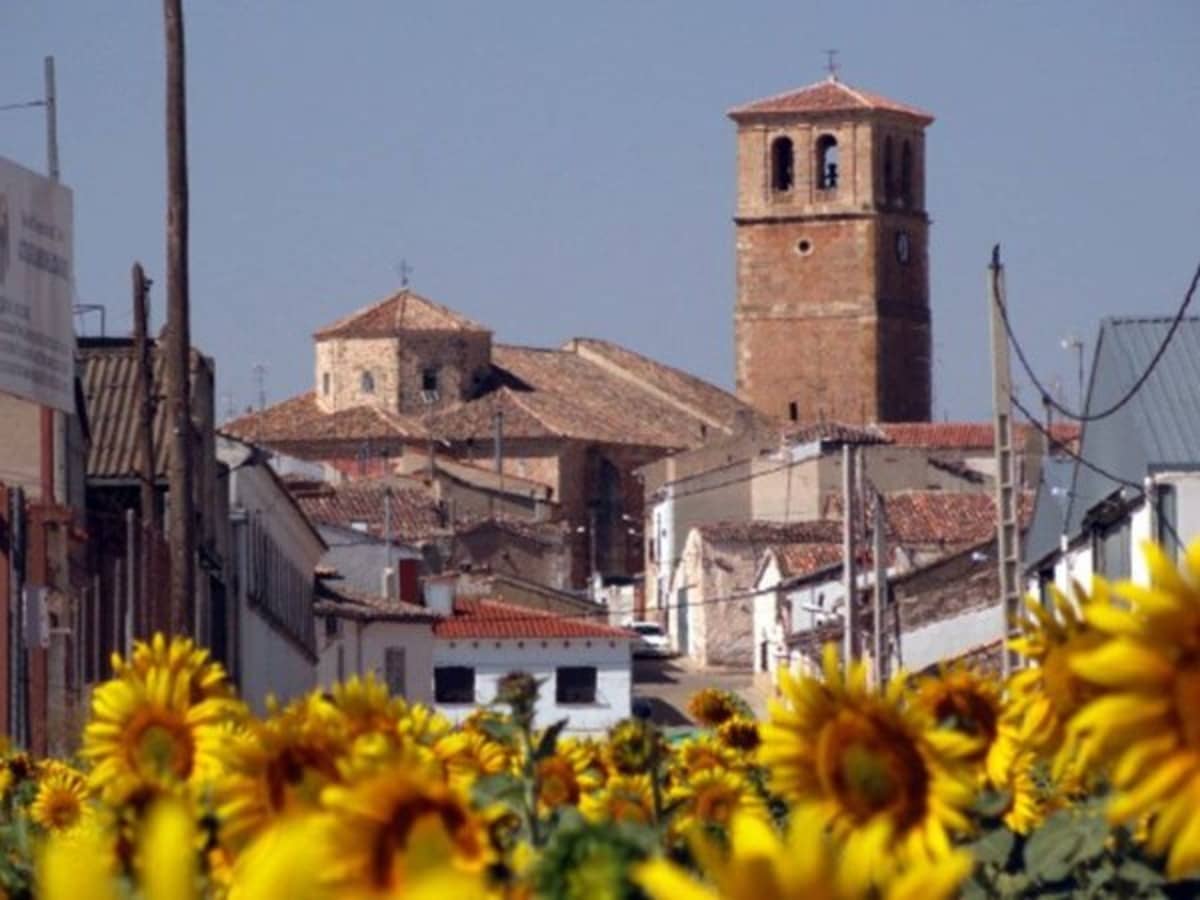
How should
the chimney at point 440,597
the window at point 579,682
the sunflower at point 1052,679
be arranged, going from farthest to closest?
the chimney at point 440,597 < the window at point 579,682 < the sunflower at point 1052,679

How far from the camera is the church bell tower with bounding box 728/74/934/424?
12794 centimetres

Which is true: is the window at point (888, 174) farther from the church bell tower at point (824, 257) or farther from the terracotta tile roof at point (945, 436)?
the terracotta tile roof at point (945, 436)

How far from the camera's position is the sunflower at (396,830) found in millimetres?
3082

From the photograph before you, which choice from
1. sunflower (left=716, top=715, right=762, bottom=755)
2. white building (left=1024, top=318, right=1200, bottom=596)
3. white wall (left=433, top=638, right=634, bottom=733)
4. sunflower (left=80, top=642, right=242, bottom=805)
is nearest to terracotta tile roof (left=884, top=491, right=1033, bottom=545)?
white wall (left=433, top=638, right=634, bottom=733)

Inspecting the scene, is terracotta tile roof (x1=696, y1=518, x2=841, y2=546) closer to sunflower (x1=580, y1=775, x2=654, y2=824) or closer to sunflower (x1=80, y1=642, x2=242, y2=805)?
sunflower (x1=580, y1=775, x2=654, y2=824)

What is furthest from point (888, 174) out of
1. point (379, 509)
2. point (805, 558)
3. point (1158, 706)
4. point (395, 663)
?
point (1158, 706)

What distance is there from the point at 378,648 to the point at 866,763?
57.9 m

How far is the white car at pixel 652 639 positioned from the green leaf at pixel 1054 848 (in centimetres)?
8355

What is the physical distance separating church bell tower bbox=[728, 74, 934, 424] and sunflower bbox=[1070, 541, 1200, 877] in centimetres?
12428

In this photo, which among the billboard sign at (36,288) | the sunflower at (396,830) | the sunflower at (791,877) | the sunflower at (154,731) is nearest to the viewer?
the sunflower at (791,877)

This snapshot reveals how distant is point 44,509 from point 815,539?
51714 mm

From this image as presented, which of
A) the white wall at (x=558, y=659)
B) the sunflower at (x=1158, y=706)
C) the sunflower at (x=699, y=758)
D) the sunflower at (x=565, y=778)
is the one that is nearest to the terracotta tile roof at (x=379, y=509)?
the white wall at (x=558, y=659)

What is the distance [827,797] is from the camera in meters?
3.80

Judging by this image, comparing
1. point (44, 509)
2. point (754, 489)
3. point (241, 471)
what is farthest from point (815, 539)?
point (44, 509)
